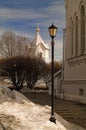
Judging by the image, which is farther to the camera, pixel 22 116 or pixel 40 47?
pixel 40 47

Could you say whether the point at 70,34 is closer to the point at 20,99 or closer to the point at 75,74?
the point at 75,74

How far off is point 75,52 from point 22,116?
20.0 m

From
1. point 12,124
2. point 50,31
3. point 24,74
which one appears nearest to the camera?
point 12,124

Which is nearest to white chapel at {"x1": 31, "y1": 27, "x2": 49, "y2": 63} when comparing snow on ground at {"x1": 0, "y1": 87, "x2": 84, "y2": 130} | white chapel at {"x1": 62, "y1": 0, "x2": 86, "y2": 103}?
white chapel at {"x1": 62, "y1": 0, "x2": 86, "y2": 103}

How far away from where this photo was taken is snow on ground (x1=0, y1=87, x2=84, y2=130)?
44.2 feet

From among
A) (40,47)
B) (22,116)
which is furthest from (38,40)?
(22,116)

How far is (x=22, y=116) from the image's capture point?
14844 millimetres

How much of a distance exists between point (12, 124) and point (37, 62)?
57863mm

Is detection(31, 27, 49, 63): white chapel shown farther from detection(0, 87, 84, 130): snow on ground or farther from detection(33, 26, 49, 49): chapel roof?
detection(0, 87, 84, 130): snow on ground

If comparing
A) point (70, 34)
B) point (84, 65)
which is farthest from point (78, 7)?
point (84, 65)

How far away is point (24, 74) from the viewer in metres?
62.9

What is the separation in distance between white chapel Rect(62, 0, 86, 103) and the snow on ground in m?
13.1

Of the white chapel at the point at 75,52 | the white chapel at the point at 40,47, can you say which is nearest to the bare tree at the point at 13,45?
the white chapel at the point at 40,47

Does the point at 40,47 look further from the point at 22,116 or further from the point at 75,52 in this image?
the point at 22,116
